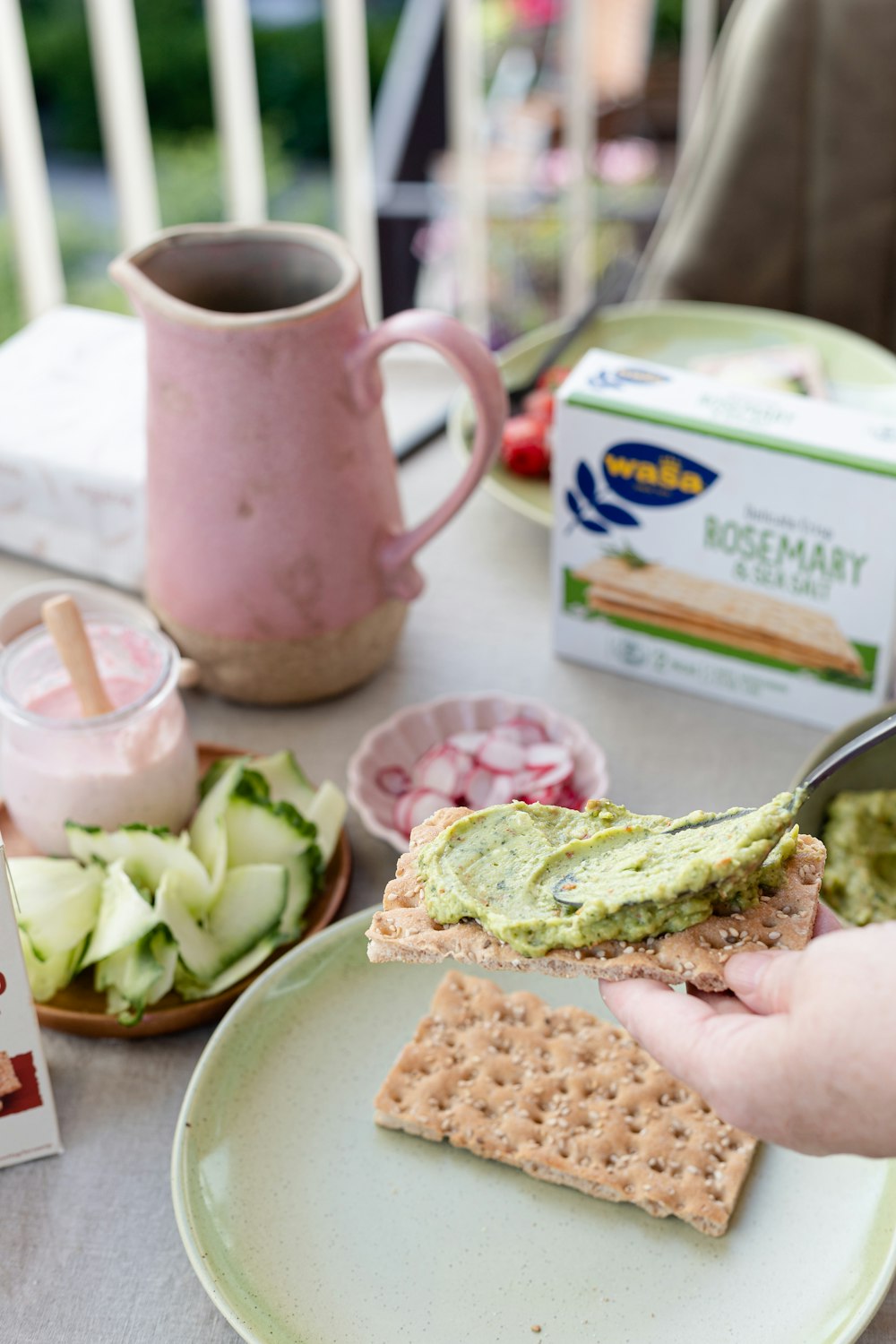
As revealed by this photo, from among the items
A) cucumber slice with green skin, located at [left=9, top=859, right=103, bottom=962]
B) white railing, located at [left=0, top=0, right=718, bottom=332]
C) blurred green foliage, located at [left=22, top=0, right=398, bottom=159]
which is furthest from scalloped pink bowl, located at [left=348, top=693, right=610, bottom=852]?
blurred green foliage, located at [left=22, top=0, right=398, bottom=159]

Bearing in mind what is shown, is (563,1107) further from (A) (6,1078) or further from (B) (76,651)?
(B) (76,651)

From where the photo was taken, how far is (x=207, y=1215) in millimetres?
790

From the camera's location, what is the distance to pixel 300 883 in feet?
3.16

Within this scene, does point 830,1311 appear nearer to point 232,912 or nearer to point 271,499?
point 232,912

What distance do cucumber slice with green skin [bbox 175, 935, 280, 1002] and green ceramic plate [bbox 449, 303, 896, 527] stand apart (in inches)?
26.9

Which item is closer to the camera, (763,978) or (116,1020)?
(763,978)

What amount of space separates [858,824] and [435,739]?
13.3 inches

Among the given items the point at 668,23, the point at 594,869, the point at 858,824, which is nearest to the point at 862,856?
the point at 858,824

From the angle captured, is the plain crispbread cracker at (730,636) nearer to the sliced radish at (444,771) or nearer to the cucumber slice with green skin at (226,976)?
the sliced radish at (444,771)

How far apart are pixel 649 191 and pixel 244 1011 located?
2.99 metres

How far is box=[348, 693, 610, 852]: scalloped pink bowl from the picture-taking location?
1055mm

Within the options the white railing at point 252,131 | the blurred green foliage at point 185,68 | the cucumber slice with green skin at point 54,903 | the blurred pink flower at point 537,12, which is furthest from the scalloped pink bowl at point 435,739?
the blurred green foliage at point 185,68

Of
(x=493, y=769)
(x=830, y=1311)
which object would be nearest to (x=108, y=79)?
(x=493, y=769)

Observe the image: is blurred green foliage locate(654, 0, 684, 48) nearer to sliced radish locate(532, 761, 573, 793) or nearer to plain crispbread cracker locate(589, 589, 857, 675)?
plain crispbread cracker locate(589, 589, 857, 675)
